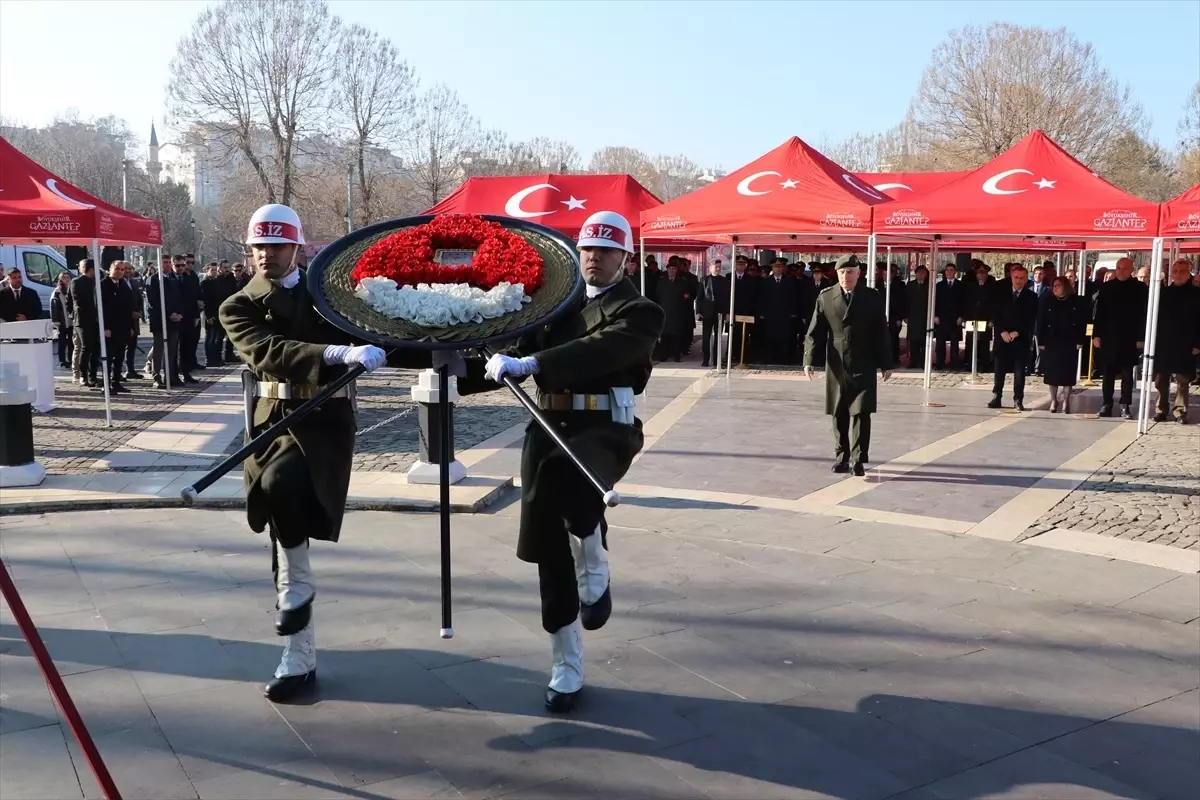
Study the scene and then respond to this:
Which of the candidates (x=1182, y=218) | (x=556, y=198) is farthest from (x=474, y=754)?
(x=556, y=198)

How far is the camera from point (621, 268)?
4379 mm

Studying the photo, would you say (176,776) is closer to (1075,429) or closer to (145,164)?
(1075,429)

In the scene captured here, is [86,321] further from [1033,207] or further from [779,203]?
[1033,207]

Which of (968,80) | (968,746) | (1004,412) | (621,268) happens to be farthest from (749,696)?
(968,80)

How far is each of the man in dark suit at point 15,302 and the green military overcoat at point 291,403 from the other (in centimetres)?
1167

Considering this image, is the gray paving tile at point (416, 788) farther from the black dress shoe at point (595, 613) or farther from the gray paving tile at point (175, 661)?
the gray paving tile at point (175, 661)

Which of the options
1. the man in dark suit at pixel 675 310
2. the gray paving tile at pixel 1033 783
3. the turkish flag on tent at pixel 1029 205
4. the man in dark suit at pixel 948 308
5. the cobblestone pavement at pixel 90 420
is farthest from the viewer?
the man in dark suit at pixel 675 310

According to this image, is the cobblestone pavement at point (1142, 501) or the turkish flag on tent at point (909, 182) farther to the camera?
the turkish flag on tent at point (909, 182)

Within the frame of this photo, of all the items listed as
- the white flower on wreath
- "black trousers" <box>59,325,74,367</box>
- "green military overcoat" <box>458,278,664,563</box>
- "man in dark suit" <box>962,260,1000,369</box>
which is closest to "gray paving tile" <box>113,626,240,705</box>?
"green military overcoat" <box>458,278,664,563</box>

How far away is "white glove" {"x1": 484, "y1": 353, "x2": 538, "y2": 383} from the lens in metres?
3.77

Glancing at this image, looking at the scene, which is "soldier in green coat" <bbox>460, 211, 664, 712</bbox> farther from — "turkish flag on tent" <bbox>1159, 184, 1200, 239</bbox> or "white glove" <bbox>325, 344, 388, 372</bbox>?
"turkish flag on tent" <bbox>1159, 184, 1200, 239</bbox>

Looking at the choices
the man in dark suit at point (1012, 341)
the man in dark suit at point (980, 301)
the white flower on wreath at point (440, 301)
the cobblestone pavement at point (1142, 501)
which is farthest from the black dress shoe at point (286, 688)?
the man in dark suit at point (980, 301)

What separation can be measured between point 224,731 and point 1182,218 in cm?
1084

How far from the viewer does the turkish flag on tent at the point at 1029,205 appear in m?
11.3
